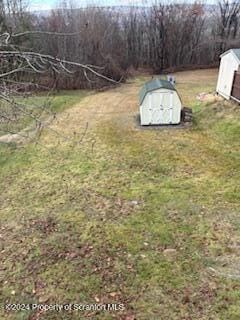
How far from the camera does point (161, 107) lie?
10.7 m

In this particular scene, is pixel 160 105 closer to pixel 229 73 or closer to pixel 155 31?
pixel 229 73

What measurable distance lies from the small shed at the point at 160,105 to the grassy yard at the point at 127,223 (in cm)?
75

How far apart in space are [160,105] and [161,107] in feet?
0.24

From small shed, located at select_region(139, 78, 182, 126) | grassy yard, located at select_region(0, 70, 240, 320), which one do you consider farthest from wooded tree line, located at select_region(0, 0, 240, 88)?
grassy yard, located at select_region(0, 70, 240, 320)

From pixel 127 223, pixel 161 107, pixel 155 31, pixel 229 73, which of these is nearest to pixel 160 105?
pixel 161 107

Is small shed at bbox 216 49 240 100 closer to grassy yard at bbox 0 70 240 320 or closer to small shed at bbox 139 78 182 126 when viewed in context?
grassy yard at bbox 0 70 240 320

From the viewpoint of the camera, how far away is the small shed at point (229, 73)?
11217 mm

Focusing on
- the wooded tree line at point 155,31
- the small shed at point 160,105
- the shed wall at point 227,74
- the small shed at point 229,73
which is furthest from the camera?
the wooded tree line at point 155,31

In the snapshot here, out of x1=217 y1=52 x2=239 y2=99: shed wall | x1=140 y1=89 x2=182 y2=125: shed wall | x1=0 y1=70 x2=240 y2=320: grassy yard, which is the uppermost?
x1=217 y1=52 x2=239 y2=99: shed wall

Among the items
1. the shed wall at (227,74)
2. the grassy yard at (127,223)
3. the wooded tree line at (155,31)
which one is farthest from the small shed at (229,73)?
the wooded tree line at (155,31)

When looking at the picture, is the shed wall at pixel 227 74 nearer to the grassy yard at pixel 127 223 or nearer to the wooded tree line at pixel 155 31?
the grassy yard at pixel 127 223

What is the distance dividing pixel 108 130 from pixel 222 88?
15.9 feet

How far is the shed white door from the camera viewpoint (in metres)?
10.6

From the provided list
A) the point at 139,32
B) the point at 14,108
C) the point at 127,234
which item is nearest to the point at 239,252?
the point at 127,234
